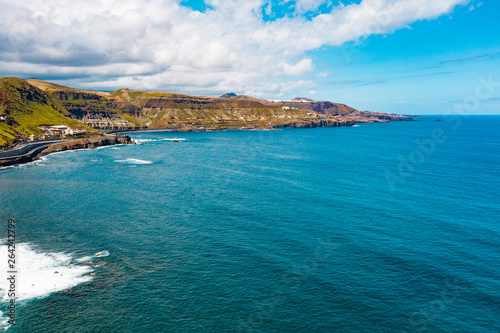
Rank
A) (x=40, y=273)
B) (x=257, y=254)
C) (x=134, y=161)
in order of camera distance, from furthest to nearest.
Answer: (x=134, y=161)
(x=257, y=254)
(x=40, y=273)

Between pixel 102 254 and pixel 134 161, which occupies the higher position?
pixel 134 161

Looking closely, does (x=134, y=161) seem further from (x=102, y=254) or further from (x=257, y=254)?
(x=257, y=254)

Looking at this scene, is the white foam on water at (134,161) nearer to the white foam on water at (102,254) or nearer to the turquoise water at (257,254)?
the turquoise water at (257,254)

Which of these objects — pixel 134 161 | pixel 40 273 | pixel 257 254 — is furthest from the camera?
pixel 134 161

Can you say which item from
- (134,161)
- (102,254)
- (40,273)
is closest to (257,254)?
(102,254)

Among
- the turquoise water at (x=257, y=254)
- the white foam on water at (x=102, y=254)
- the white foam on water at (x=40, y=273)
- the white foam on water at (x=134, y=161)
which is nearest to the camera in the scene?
the turquoise water at (x=257, y=254)

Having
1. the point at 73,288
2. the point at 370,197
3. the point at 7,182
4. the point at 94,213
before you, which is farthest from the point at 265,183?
the point at 7,182

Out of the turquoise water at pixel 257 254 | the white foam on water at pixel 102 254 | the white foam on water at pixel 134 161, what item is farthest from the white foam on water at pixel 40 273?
the white foam on water at pixel 134 161
